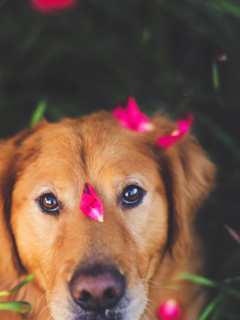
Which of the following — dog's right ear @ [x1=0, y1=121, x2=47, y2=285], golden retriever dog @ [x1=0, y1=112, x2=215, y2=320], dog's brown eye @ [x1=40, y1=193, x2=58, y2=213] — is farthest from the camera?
dog's right ear @ [x1=0, y1=121, x2=47, y2=285]

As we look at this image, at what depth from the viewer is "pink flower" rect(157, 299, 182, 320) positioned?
234 cm

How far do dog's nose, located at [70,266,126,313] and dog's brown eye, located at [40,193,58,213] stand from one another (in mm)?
459

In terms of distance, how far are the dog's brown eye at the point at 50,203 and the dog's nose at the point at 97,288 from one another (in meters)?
0.46

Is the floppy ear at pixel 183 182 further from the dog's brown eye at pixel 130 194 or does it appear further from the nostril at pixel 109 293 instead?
the nostril at pixel 109 293

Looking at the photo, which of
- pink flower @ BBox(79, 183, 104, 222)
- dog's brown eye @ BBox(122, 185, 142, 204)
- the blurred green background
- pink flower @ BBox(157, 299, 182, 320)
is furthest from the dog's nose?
the blurred green background

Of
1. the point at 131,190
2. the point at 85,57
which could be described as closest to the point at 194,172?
the point at 131,190

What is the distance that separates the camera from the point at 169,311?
7.75 ft

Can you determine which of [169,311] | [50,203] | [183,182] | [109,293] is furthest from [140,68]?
[109,293]

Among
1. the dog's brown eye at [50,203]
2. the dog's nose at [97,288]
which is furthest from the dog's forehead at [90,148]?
the dog's nose at [97,288]

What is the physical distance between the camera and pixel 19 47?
3398mm

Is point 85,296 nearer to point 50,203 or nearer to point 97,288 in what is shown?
point 97,288

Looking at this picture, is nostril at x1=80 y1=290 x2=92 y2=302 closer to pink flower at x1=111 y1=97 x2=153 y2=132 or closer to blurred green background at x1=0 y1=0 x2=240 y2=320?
pink flower at x1=111 y1=97 x2=153 y2=132

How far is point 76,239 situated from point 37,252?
334 millimetres

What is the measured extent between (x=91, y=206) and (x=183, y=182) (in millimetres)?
706
